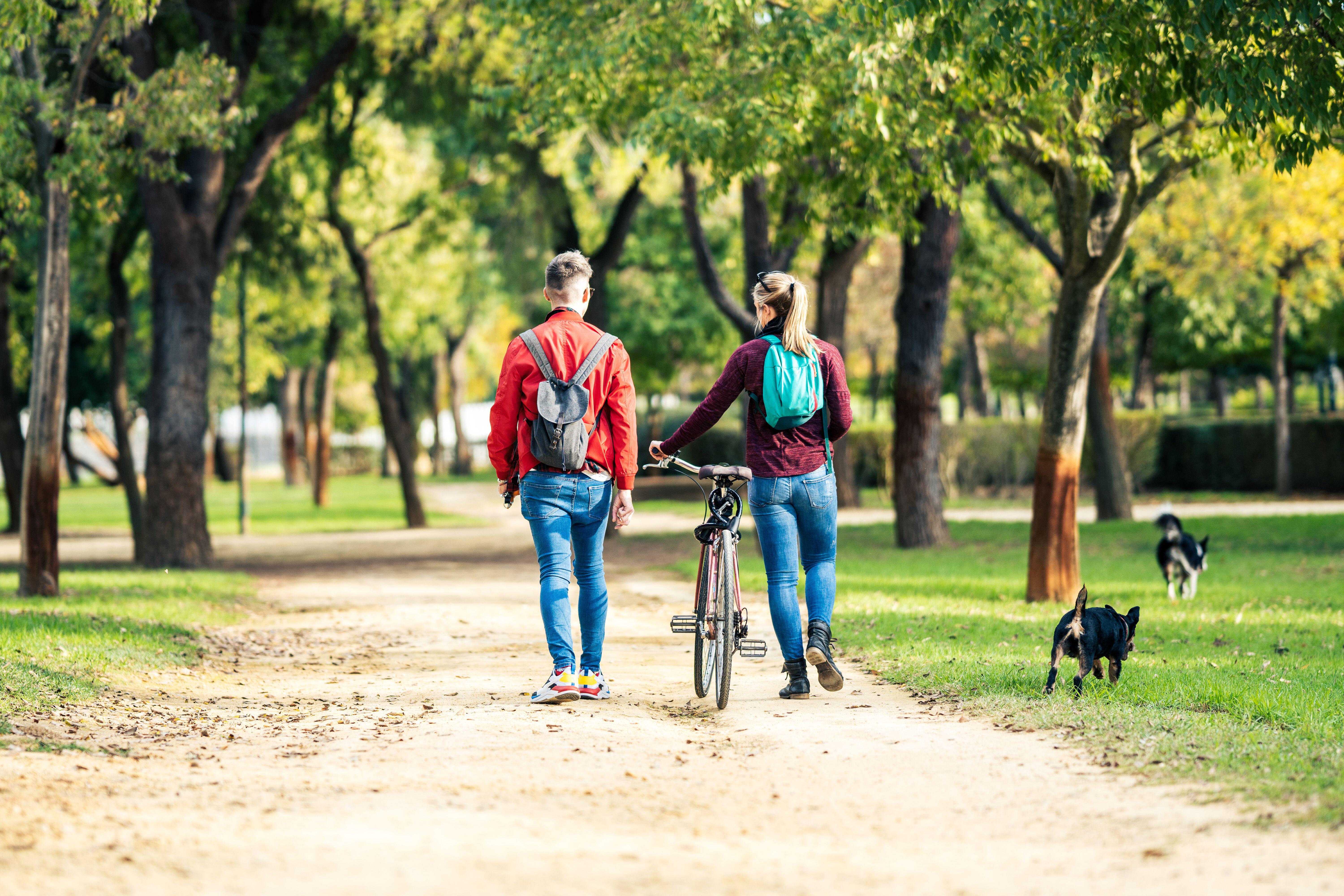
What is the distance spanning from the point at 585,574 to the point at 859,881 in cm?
296

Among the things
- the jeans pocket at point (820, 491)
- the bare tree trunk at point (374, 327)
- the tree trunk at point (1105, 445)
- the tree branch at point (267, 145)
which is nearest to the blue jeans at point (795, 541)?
the jeans pocket at point (820, 491)

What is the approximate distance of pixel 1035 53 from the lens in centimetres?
858

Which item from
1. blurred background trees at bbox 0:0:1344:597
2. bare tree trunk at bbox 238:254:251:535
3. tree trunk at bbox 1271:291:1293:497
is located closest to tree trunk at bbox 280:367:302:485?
blurred background trees at bbox 0:0:1344:597

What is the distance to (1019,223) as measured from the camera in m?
17.2

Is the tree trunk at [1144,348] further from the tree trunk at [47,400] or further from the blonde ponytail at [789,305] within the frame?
the blonde ponytail at [789,305]

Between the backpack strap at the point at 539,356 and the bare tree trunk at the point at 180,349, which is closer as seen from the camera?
the backpack strap at the point at 539,356

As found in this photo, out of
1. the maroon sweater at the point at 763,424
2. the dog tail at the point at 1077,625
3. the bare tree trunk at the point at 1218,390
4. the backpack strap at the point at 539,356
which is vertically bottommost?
the dog tail at the point at 1077,625

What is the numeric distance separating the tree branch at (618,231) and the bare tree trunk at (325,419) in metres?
12.1

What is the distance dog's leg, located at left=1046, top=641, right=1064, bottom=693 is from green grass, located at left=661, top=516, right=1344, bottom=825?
0.24 ft

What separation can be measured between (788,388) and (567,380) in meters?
1.05

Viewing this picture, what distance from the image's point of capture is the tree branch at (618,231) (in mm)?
19328

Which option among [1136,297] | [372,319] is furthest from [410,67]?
[1136,297]

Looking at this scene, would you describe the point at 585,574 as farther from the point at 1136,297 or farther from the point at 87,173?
the point at 1136,297

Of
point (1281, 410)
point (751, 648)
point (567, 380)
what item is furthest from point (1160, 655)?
point (1281, 410)
